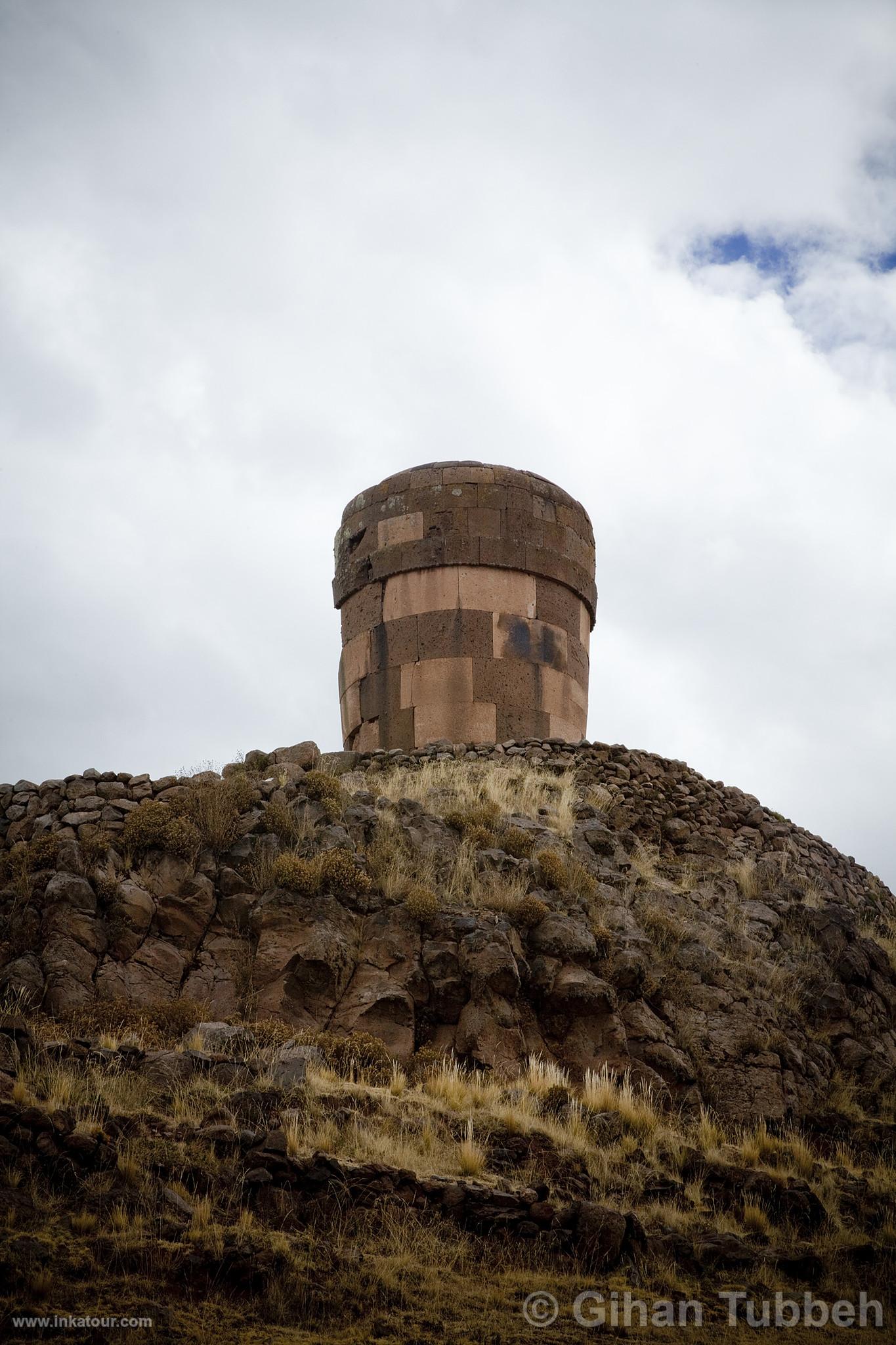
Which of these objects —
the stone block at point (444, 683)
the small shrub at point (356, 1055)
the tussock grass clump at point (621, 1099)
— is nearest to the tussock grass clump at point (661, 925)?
the tussock grass clump at point (621, 1099)

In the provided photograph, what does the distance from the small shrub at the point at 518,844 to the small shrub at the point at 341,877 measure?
185 cm

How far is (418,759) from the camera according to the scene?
50.6ft

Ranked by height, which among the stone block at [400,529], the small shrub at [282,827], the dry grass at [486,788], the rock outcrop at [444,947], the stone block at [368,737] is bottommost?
the rock outcrop at [444,947]

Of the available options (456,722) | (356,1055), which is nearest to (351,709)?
(456,722)

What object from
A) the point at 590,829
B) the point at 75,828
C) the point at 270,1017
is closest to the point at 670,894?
the point at 590,829

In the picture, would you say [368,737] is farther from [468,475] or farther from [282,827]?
[282,827]

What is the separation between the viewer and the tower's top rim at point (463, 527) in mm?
17000

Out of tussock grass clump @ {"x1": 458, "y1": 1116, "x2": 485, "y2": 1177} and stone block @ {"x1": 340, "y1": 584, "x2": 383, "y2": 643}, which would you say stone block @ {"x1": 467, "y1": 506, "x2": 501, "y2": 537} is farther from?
tussock grass clump @ {"x1": 458, "y1": 1116, "x2": 485, "y2": 1177}

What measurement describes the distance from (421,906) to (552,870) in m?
1.67

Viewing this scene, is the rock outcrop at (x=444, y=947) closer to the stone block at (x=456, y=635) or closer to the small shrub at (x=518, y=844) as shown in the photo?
the small shrub at (x=518, y=844)

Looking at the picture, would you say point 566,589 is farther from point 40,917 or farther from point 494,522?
point 40,917

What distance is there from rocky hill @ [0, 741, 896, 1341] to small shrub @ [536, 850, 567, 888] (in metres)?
0.03

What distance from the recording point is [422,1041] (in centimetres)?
1034

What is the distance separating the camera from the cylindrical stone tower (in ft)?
54.5
